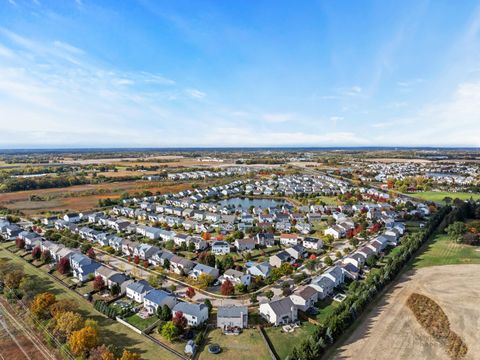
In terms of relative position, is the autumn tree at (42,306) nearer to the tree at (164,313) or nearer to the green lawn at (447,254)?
the tree at (164,313)

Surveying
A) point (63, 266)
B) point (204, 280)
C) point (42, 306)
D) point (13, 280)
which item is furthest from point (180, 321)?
point (13, 280)

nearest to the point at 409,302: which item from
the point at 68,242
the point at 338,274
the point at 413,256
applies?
the point at 338,274

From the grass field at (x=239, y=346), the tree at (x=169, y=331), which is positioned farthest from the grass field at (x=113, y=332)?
the grass field at (x=239, y=346)

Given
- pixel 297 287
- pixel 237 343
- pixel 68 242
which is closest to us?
pixel 237 343

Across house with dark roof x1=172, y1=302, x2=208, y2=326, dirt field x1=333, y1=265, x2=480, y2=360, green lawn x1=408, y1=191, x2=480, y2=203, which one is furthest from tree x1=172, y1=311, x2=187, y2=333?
green lawn x1=408, y1=191, x2=480, y2=203

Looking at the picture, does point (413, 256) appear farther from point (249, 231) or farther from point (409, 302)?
point (249, 231)

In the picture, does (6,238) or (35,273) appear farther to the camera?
(6,238)
